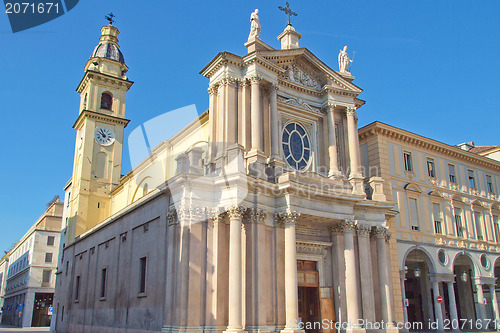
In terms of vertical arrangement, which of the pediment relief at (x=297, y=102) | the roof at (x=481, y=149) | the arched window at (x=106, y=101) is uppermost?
the arched window at (x=106, y=101)

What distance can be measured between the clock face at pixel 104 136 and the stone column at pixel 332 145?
25701 millimetres

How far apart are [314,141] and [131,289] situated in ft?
43.7

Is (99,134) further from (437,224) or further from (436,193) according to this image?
(437,224)

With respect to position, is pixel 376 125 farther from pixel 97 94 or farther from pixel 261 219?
pixel 97 94

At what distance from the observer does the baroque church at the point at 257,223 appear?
20.0 meters

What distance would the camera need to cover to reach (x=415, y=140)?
3194 cm

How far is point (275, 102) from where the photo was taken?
2462cm

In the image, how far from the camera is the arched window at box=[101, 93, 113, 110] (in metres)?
45.8

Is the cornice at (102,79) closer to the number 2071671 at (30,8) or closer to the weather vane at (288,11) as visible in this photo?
the weather vane at (288,11)

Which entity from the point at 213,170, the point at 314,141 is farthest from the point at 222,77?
the point at 314,141

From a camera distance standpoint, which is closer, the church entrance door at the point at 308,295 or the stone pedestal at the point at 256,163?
the stone pedestal at the point at 256,163

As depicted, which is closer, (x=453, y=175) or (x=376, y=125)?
(x=376, y=125)

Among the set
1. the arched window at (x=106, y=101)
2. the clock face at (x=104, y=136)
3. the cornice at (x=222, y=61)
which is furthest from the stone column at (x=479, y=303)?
the arched window at (x=106, y=101)

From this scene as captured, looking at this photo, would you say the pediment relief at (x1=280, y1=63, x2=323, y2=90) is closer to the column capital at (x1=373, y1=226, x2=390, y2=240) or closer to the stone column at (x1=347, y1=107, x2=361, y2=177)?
the stone column at (x1=347, y1=107, x2=361, y2=177)
